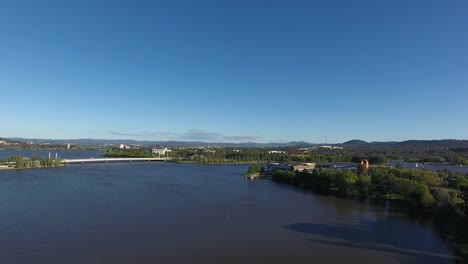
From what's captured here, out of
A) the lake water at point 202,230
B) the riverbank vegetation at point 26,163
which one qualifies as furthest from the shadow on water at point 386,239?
the riverbank vegetation at point 26,163

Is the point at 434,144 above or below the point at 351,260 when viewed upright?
above

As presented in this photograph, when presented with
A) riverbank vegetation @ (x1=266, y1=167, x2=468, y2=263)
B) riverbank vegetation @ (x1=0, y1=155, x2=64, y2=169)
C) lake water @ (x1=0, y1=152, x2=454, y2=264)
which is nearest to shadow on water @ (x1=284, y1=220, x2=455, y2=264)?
lake water @ (x1=0, y1=152, x2=454, y2=264)

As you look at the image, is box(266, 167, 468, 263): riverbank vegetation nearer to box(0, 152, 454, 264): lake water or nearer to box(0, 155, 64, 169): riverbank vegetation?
box(0, 152, 454, 264): lake water

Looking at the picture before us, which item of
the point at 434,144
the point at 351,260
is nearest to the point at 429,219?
the point at 351,260

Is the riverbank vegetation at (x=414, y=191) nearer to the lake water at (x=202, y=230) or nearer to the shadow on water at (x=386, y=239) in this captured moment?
the shadow on water at (x=386, y=239)

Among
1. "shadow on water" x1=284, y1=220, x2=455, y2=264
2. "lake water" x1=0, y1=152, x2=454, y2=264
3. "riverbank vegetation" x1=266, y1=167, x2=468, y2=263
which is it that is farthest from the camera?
"riverbank vegetation" x1=266, y1=167, x2=468, y2=263

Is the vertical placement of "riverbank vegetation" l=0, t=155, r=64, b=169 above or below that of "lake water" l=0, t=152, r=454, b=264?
above

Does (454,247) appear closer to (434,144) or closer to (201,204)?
(201,204)

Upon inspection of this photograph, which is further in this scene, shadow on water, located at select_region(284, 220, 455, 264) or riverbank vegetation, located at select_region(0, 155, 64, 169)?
riverbank vegetation, located at select_region(0, 155, 64, 169)
